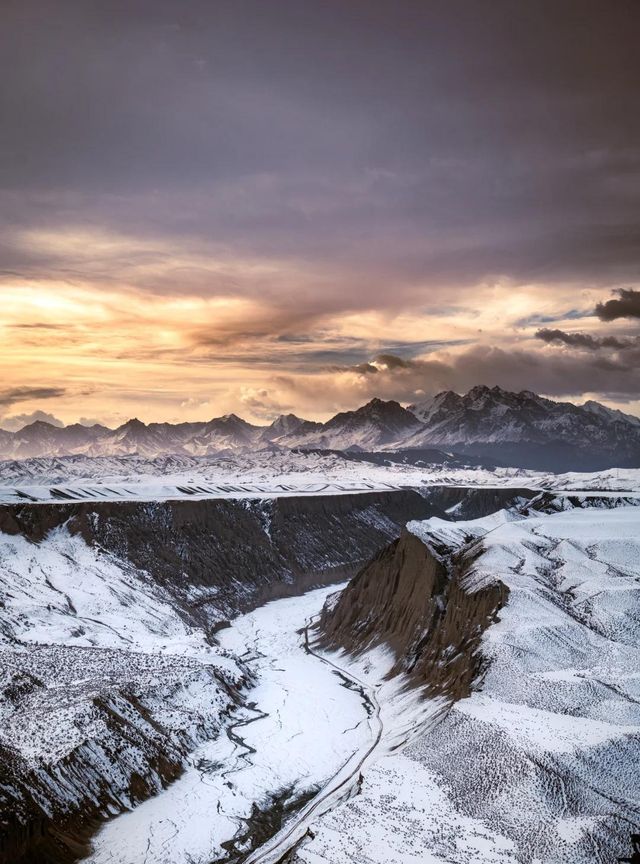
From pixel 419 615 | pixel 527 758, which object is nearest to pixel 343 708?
pixel 419 615

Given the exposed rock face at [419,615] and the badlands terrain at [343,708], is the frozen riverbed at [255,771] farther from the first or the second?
the exposed rock face at [419,615]

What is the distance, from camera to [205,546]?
538 ft

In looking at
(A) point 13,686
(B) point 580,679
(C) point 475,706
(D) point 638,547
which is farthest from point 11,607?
(D) point 638,547

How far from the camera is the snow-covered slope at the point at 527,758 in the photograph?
45469 millimetres

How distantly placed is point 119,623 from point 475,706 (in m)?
65.1

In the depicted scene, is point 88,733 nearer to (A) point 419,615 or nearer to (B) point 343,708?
(B) point 343,708

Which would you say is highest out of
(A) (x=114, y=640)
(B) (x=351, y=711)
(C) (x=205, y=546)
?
(C) (x=205, y=546)

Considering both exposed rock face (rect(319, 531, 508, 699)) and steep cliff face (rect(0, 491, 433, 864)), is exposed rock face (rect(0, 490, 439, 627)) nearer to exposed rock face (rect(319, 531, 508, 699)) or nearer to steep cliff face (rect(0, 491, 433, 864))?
steep cliff face (rect(0, 491, 433, 864))

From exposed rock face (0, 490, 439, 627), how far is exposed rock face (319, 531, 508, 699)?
1058 inches

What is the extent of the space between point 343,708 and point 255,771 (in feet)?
62.0

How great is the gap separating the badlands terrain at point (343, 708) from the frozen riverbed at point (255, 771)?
9.3 inches

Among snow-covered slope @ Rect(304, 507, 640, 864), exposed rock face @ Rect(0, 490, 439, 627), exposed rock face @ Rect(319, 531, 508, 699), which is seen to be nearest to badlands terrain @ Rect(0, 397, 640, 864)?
snow-covered slope @ Rect(304, 507, 640, 864)

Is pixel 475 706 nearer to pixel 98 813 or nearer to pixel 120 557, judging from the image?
pixel 98 813

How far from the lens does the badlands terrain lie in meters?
49.0
